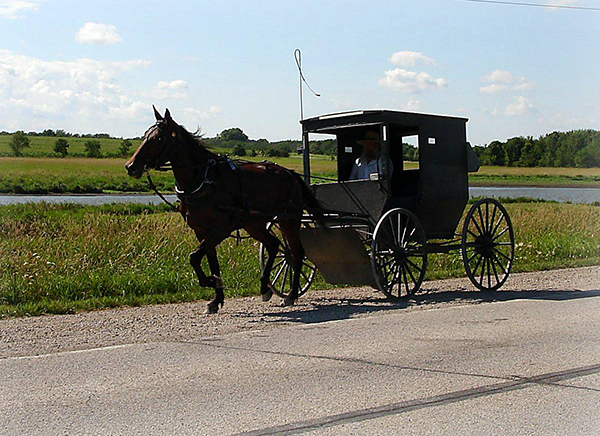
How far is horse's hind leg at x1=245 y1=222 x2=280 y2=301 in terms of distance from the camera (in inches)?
457

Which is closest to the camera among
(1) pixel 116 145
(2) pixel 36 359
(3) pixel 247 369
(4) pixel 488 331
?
(3) pixel 247 369

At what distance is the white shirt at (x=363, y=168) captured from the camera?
41.3 feet

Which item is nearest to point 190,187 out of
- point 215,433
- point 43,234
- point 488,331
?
point 488,331

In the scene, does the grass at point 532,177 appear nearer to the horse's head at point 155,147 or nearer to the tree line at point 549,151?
the tree line at point 549,151

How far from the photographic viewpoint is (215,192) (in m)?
10.8

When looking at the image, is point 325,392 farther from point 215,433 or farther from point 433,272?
point 433,272

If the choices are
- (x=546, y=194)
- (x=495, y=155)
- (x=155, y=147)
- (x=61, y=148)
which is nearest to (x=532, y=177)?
(x=495, y=155)

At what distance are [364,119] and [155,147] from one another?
3.47 m

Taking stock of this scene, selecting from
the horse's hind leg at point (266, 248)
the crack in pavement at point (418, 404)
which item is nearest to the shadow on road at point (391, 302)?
the horse's hind leg at point (266, 248)

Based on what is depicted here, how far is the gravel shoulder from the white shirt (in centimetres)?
190

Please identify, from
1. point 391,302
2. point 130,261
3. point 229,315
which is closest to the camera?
point 229,315

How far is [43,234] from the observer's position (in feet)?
63.8

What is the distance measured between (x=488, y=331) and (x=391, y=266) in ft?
11.1

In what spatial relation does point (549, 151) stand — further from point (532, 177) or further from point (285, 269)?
point (285, 269)
